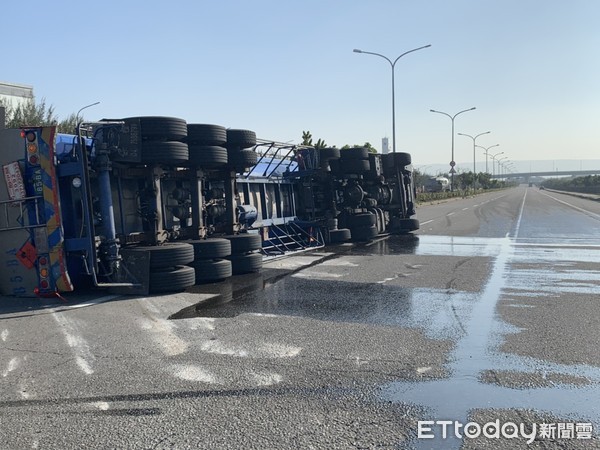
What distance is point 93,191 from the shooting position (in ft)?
30.4

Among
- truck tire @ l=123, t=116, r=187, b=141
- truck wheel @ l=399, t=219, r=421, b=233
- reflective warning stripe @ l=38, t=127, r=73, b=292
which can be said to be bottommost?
truck wheel @ l=399, t=219, r=421, b=233

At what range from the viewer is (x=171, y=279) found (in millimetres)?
9258

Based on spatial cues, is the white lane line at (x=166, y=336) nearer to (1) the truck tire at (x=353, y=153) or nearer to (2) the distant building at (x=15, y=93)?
(1) the truck tire at (x=353, y=153)

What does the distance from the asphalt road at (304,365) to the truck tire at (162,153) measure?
2222 millimetres

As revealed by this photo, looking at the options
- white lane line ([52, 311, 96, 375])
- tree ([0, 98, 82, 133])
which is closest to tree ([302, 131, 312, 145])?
tree ([0, 98, 82, 133])

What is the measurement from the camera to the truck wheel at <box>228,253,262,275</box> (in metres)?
11.4

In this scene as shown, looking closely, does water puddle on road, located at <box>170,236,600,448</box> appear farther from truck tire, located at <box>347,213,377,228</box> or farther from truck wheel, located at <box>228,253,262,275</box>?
truck tire, located at <box>347,213,377,228</box>

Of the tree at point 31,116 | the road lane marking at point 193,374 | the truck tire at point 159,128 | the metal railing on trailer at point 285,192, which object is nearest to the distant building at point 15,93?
the tree at point 31,116

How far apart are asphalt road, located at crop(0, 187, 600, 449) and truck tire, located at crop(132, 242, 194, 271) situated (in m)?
0.56

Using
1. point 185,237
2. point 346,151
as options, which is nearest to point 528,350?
point 185,237

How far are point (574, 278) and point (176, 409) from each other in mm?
8631

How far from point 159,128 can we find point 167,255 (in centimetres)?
208

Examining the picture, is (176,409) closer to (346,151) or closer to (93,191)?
(93,191)

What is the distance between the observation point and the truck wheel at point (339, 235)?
56.7ft
